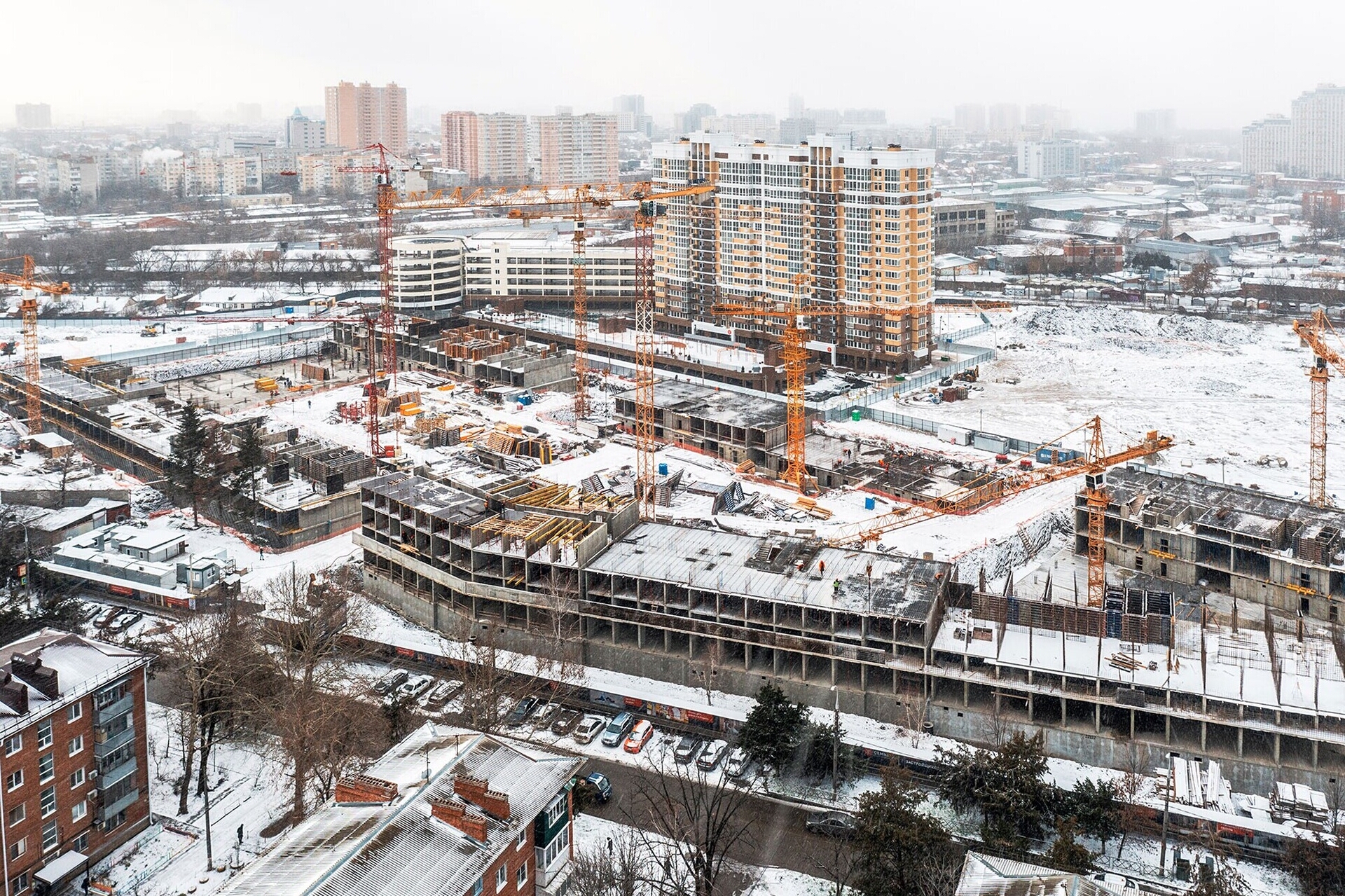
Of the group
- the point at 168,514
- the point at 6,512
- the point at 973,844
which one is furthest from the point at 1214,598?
the point at 6,512

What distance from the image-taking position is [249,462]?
25188mm

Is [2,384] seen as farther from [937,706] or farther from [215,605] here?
[937,706]

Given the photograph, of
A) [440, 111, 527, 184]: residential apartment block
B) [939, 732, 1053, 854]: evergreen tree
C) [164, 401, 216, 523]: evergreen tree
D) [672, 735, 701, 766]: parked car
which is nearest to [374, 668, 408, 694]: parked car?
[672, 735, 701, 766]: parked car

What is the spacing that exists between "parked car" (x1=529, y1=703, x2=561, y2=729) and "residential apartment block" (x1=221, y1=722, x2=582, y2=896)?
3788 mm

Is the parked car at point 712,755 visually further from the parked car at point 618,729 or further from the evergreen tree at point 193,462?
the evergreen tree at point 193,462

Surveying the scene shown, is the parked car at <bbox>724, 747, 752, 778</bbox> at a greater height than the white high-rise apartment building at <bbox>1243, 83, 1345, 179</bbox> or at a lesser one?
lesser

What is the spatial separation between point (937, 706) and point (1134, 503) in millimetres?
8551

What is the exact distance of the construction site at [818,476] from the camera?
56.2 feet

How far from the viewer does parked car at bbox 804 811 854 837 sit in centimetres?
1452

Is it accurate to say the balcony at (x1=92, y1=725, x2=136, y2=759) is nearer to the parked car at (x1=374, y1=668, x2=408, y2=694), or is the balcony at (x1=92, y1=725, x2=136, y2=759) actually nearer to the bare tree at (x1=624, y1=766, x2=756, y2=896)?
the parked car at (x1=374, y1=668, x2=408, y2=694)

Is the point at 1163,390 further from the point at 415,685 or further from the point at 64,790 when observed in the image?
the point at 64,790

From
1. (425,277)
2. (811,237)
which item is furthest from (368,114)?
(811,237)

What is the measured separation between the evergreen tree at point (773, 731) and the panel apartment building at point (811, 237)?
78.6 feet

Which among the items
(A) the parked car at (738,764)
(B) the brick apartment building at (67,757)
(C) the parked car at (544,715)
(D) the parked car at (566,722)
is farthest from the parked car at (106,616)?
(A) the parked car at (738,764)
